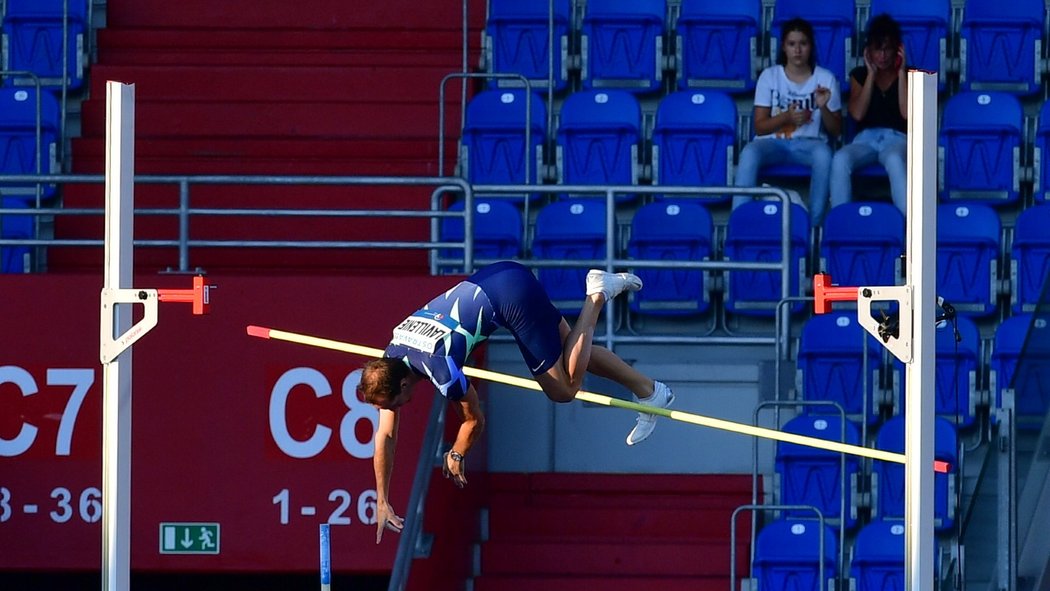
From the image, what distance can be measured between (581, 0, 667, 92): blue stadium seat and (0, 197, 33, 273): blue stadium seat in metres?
3.75

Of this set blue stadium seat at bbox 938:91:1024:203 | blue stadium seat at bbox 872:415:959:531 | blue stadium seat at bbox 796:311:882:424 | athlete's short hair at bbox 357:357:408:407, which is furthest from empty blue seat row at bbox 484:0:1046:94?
athlete's short hair at bbox 357:357:408:407

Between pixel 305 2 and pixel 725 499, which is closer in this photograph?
pixel 725 499

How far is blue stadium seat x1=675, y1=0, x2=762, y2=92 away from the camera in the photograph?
1355 cm

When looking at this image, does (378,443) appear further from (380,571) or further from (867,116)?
(867,116)

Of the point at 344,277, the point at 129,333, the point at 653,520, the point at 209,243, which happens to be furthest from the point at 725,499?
the point at 129,333

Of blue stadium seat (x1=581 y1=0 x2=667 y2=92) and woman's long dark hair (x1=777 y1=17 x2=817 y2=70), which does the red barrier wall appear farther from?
woman's long dark hair (x1=777 y1=17 x2=817 y2=70)

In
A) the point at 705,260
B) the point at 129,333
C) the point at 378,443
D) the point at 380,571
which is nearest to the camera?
the point at 129,333

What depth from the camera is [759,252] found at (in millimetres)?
12375

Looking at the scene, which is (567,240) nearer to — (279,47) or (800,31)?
(800,31)

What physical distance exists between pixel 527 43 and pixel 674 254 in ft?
7.14

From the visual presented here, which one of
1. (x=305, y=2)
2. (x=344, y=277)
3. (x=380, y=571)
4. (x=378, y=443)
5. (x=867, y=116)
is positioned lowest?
(x=380, y=571)

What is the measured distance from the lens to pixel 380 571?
1130 centimetres

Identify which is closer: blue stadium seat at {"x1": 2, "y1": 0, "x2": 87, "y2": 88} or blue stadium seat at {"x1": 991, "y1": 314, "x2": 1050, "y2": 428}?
blue stadium seat at {"x1": 991, "y1": 314, "x2": 1050, "y2": 428}

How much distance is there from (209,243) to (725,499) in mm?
3364
